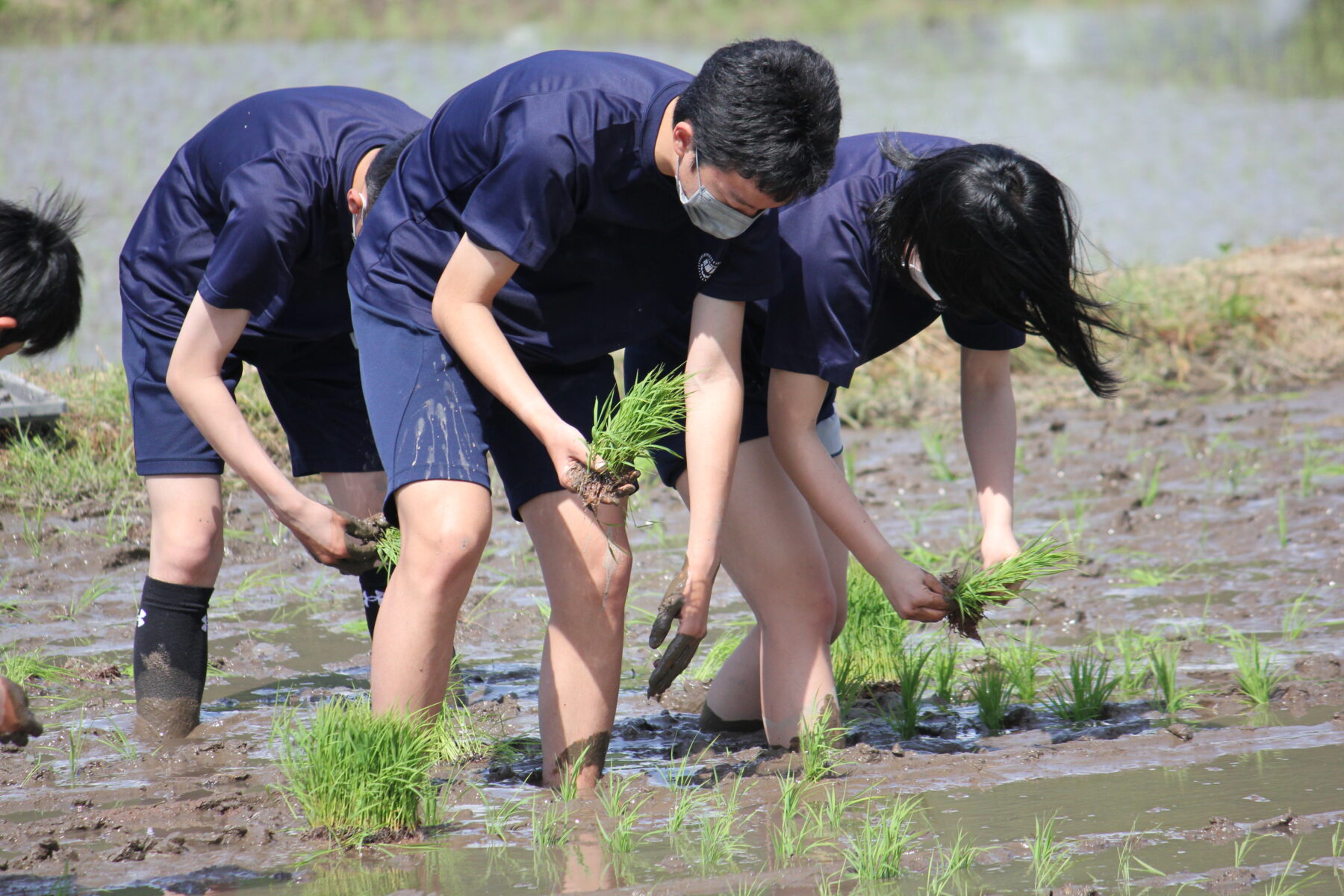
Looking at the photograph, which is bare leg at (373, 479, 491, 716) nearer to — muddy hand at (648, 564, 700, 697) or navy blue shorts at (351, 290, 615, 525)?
navy blue shorts at (351, 290, 615, 525)

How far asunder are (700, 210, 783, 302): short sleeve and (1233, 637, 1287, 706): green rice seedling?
5.51 ft

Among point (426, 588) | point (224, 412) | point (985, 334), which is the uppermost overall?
point (985, 334)

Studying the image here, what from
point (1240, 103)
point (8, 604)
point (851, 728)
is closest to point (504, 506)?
point (8, 604)

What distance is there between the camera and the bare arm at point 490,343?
8.38ft

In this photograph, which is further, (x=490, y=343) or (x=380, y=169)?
(x=380, y=169)

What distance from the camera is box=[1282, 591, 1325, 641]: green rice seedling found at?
3934mm

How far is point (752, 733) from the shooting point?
11.6 feet

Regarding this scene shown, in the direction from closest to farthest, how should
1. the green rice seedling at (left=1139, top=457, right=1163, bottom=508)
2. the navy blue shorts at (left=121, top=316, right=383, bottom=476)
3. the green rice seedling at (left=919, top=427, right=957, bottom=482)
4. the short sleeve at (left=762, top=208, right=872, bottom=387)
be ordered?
the short sleeve at (left=762, top=208, right=872, bottom=387) → the navy blue shorts at (left=121, top=316, right=383, bottom=476) → the green rice seedling at (left=1139, top=457, right=1163, bottom=508) → the green rice seedling at (left=919, top=427, right=957, bottom=482)

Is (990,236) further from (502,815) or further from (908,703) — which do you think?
(502,815)

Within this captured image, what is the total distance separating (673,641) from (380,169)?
48.3 inches

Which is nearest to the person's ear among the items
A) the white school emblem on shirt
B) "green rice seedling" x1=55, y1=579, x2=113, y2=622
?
the white school emblem on shirt

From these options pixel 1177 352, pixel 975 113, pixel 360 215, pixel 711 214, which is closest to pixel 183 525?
pixel 360 215

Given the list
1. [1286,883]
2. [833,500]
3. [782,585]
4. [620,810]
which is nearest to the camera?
[1286,883]

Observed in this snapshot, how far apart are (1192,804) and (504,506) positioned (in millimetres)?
3348
